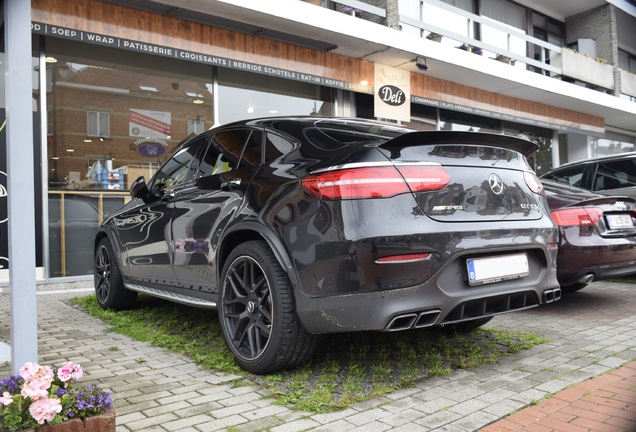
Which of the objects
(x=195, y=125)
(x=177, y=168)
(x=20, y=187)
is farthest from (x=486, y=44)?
(x=20, y=187)

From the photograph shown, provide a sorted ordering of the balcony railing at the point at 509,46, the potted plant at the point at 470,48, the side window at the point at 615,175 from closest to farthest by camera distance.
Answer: the side window at the point at 615,175
the balcony railing at the point at 509,46
the potted plant at the point at 470,48

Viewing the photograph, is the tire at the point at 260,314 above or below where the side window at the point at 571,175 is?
below

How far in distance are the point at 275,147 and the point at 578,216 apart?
3267 millimetres

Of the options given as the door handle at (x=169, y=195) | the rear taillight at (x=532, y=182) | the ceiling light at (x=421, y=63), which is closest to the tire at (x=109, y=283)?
the door handle at (x=169, y=195)

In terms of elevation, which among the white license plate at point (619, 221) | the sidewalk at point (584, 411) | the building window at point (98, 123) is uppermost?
the building window at point (98, 123)

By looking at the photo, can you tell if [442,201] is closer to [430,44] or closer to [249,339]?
[249,339]

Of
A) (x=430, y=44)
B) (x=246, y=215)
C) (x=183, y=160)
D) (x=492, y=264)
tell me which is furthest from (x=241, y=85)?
(x=492, y=264)

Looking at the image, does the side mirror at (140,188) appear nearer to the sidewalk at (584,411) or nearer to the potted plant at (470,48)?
the sidewalk at (584,411)

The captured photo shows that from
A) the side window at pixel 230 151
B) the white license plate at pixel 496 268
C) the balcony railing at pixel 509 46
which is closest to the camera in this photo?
the white license plate at pixel 496 268

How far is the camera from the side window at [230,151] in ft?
12.2

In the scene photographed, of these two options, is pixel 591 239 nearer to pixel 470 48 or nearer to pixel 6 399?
pixel 6 399

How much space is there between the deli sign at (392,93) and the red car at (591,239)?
630 cm

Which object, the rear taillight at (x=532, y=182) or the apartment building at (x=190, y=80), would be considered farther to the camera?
the apartment building at (x=190, y=80)

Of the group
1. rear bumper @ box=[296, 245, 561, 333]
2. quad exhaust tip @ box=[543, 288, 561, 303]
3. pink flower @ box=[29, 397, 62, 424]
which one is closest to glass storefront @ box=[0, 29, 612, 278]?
rear bumper @ box=[296, 245, 561, 333]
